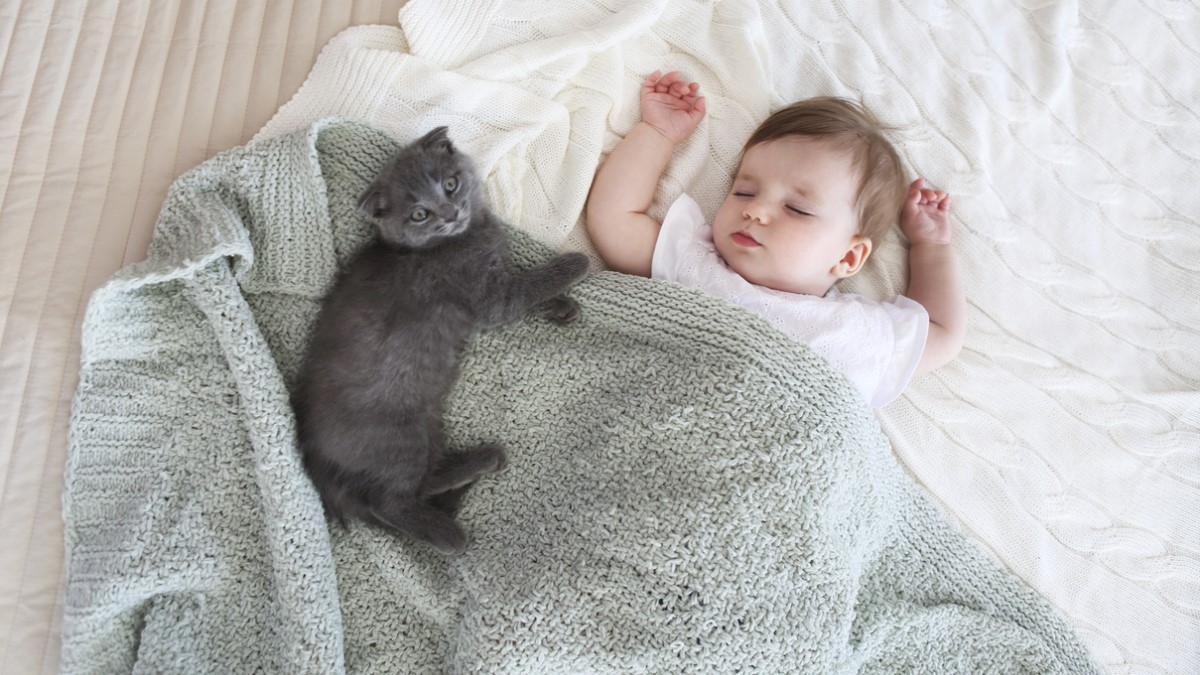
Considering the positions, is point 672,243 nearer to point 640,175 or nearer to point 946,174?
point 640,175

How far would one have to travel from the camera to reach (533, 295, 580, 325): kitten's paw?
136 centimetres

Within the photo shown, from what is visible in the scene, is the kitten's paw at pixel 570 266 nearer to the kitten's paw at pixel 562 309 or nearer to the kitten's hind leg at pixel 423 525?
the kitten's paw at pixel 562 309

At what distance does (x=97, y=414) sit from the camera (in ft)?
4.14

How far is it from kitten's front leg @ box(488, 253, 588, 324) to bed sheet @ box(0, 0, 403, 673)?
2.12 feet

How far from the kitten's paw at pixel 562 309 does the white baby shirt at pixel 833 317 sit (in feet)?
0.66

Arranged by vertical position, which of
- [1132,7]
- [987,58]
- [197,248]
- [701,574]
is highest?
[1132,7]

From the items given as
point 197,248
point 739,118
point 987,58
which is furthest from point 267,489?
point 987,58

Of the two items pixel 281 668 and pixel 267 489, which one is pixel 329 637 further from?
pixel 267 489

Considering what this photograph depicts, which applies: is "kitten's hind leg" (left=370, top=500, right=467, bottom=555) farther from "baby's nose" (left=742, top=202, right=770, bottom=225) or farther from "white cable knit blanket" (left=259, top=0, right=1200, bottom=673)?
"baby's nose" (left=742, top=202, right=770, bottom=225)

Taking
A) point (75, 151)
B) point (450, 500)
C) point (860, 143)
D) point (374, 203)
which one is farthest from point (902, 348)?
Answer: point (75, 151)

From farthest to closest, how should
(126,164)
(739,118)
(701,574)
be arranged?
(739,118)
(126,164)
(701,574)

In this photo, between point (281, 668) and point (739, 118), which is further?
point (739, 118)

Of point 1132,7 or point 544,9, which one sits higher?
point 1132,7

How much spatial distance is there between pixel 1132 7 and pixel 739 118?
0.91 meters
